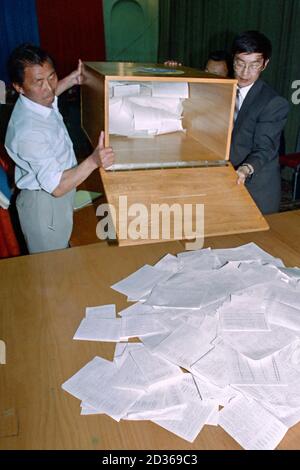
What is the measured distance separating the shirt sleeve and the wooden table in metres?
0.25

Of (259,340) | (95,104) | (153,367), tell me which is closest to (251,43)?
(95,104)

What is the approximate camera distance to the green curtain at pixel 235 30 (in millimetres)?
3504

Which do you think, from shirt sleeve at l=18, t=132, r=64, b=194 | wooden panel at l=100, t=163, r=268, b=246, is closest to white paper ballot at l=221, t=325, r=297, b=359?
wooden panel at l=100, t=163, r=268, b=246

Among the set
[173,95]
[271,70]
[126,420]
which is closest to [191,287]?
[126,420]

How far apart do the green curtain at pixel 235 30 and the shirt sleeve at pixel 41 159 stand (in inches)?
118

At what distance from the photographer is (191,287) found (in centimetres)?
100

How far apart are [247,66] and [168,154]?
0.55m

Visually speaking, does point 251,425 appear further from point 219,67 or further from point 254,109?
point 219,67

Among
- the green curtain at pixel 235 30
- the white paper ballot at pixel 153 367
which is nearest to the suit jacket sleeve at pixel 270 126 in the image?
the white paper ballot at pixel 153 367

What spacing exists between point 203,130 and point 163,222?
0.43 meters

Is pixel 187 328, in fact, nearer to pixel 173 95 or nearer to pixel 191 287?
pixel 191 287

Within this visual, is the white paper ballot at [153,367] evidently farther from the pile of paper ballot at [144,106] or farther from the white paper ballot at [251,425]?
the pile of paper ballot at [144,106]

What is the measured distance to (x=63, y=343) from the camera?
0.87 meters
